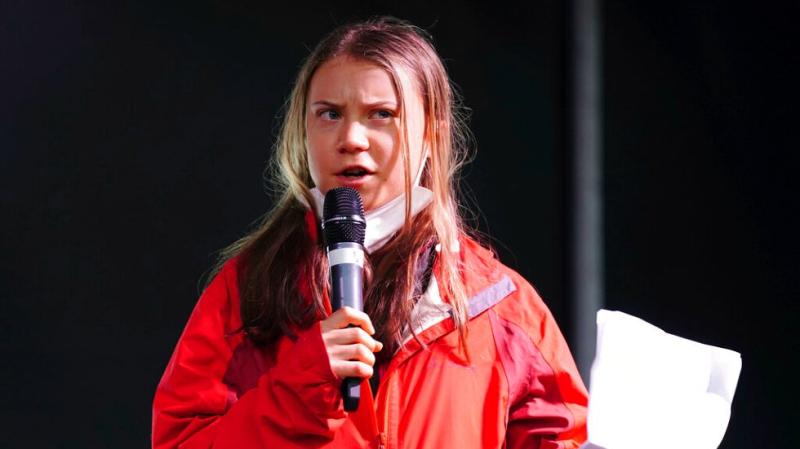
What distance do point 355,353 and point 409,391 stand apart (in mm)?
200

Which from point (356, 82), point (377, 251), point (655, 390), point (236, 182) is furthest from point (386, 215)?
point (236, 182)

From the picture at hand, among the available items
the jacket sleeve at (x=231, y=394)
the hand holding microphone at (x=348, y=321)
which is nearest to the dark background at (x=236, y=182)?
the jacket sleeve at (x=231, y=394)

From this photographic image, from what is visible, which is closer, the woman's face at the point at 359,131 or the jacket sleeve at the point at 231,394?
the jacket sleeve at the point at 231,394

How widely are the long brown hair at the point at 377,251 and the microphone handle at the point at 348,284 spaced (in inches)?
7.2

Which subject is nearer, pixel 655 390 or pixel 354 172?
pixel 655 390

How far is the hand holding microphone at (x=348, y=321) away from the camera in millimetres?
1181

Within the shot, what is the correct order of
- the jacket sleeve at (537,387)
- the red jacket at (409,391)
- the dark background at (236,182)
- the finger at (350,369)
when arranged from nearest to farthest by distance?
the finger at (350,369) < the red jacket at (409,391) < the jacket sleeve at (537,387) < the dark background at (236,182)

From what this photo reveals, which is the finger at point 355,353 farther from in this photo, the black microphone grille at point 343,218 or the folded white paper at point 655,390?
the folded white paper at point 655,390

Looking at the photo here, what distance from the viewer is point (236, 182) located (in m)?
2.24

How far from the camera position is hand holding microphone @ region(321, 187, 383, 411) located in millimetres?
1181

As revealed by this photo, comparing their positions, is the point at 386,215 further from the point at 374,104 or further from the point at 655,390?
the point at 655,390

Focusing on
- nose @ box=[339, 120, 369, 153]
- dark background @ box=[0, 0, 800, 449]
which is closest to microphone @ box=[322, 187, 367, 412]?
nose @ box=[339, 120, 369, 153]

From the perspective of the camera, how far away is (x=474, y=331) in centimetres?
142

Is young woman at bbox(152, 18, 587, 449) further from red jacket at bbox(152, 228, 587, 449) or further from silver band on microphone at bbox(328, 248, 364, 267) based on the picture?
silver band on microphone at bbox(328, 248, 364, 267)
